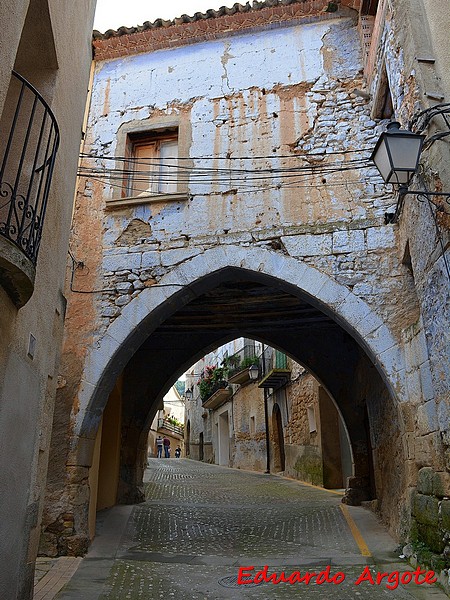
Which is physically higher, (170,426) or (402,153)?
(170,426)

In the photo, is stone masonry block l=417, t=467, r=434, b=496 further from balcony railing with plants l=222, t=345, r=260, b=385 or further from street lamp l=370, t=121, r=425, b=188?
balcony railing with plants l=222, t=345, r=260, b=385

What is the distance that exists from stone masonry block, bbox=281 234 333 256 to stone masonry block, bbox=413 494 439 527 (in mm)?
2863

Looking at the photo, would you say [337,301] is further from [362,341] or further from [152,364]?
[152,364]

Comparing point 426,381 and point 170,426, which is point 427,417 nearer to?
point 426,381

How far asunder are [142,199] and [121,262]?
3.06 ft

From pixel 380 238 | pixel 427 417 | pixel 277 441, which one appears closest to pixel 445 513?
pixel 427 417

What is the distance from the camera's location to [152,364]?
377 inches

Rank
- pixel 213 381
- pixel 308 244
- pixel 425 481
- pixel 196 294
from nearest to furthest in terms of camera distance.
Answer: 1. pixel 425 481
2. pixel 308 244
3. pixel 196 294
4. pixel 213 381

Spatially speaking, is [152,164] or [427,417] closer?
[427,417]

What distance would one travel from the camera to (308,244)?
6.26 meters

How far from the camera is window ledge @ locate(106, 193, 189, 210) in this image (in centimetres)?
686

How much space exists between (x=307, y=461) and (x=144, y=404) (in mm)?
5058

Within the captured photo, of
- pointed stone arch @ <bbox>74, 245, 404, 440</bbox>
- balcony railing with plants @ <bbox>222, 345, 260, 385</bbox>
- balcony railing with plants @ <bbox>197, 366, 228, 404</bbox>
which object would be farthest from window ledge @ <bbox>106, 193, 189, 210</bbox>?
balcony railing with plants @ <bbox>197, 366, 228, 404</bbox>

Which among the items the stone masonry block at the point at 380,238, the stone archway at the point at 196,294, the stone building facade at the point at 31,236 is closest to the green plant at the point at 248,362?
the stone archway at the point at 196,294
